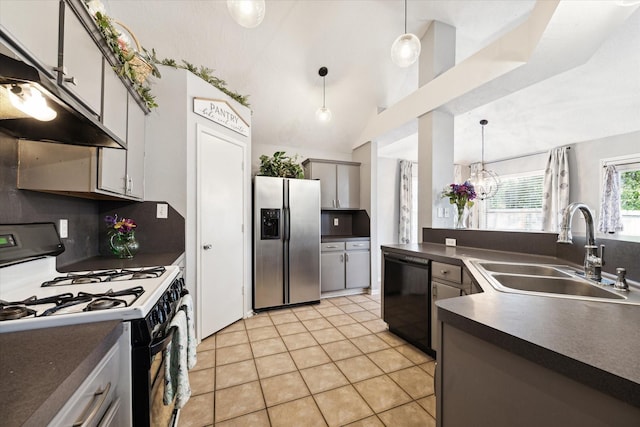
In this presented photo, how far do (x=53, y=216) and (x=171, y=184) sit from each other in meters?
0.85

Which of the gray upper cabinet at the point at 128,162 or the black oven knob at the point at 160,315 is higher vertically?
the gray upper cabinet at the point at 128,162

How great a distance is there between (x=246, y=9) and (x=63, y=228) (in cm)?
182

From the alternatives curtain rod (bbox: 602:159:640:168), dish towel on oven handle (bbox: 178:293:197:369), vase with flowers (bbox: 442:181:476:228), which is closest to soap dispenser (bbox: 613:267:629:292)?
vase with flowers (bbox: 442:181:476:228)

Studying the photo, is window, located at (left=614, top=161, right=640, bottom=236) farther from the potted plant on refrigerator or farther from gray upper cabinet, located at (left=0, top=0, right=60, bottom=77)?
gray upper cabinet, located at (left=0, top=0, right=60, bottom=77)

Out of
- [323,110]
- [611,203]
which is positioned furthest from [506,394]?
[611,203]

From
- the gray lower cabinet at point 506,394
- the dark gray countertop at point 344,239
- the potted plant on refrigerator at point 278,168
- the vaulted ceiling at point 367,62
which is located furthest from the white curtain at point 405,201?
the gray lower cabinet at point 506,394

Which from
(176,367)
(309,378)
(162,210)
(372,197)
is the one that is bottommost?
(309,378)

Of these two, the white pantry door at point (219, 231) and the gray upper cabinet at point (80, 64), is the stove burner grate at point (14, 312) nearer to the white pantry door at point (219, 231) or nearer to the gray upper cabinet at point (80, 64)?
the gray upper cabinet at point (80, 64)

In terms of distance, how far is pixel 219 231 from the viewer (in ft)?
8.52

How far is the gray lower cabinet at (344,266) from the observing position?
12.3 feet

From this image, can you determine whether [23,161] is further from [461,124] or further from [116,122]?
[461,124]

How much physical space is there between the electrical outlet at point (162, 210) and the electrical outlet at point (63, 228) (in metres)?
0.62

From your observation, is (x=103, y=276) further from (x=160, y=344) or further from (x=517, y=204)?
(x=517, y=204)

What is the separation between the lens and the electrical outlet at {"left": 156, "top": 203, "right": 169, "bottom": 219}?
2.23m
